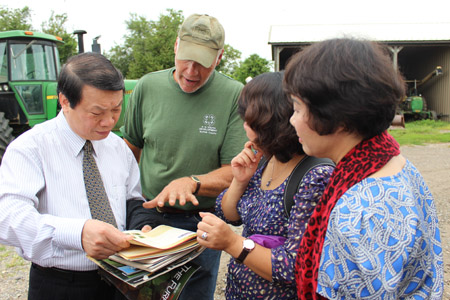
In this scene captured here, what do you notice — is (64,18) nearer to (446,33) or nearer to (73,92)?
(446,33)

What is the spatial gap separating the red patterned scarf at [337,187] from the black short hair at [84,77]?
3.79 ft

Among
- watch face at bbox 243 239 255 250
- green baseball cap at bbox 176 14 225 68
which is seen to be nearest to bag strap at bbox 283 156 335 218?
watch face at bbox 243 239 255 250

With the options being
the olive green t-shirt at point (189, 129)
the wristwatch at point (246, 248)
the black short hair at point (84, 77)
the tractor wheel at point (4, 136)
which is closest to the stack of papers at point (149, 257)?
the wristwatch at point (246, 248)

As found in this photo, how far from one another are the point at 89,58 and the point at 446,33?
84.4 ft

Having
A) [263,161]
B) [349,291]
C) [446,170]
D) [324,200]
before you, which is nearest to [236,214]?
[263,161]

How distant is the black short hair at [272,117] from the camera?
5.90 ft

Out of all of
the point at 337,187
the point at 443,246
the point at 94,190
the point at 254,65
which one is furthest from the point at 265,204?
the point at 254,65

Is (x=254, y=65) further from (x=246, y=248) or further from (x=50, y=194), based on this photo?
(x=246, y=248)

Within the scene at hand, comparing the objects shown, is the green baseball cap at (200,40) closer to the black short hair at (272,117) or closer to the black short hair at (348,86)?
the black short hair at (272,117)

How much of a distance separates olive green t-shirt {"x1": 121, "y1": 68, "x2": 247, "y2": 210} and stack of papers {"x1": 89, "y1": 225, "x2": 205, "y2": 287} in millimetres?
820

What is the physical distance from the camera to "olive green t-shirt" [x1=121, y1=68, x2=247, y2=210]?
2.62m

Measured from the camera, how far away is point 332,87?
1.26m

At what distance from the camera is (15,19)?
36000mm

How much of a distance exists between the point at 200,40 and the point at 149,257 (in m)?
1.43
